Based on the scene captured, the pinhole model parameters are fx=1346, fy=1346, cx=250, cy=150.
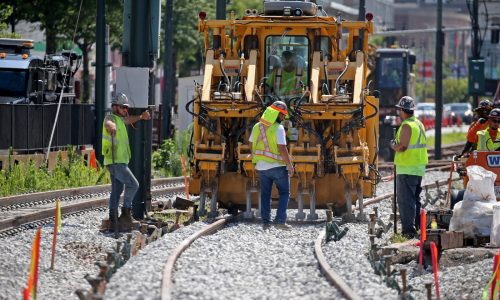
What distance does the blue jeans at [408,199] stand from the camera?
18.1 meters

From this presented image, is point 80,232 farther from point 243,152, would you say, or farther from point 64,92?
point 64,92

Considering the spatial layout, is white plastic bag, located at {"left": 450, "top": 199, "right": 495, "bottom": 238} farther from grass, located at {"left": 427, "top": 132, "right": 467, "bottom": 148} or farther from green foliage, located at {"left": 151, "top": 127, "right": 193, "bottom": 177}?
grass, located at {"left": 427, "top": 132, "right": 467, "bottom": 148}

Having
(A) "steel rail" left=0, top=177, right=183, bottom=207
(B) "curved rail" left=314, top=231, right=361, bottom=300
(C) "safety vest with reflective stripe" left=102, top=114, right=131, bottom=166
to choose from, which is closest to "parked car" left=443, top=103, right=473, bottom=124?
(A) "steel rail" left=0, top=177, right=183, bottom=207

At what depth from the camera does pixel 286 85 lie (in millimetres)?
21438

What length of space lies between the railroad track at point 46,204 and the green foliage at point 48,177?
3.37 ft

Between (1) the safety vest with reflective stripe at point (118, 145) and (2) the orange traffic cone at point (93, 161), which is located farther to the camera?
(2) the orange traffic cone at point (93, 161)

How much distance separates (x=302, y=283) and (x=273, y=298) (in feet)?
3.46

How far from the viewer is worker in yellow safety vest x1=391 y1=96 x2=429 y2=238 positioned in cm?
1803

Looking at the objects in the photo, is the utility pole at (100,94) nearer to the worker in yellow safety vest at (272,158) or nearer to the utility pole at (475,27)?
the worker in yellow safety vest at (272,158)

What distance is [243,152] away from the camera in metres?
19.8

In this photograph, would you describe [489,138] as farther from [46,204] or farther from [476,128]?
[46,204]

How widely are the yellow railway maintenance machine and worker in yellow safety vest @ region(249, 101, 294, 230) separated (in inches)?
30.3

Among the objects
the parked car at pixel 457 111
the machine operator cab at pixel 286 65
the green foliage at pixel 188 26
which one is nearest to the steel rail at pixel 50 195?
the machine operator cab at pixel 286 65

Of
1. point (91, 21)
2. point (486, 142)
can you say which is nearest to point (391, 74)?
point (91, 21)
